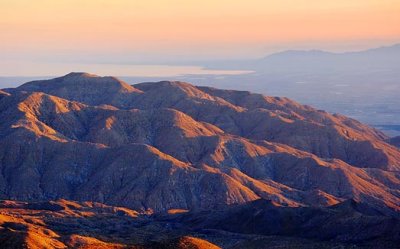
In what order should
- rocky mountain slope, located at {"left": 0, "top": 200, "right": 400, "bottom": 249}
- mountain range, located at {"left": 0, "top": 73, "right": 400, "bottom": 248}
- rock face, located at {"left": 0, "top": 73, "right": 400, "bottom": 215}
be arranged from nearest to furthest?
rocky mountain slope, located at {"left": 0, "top": 200, "right": 400, "bottom": 249}
mountain range, located at {"left": 0, "top": 73, "right": 400, "bottom": 248}
rock face, located at {"left": 0, "top": 73, "right": 400, "bottom": 215}

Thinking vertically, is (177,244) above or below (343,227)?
above

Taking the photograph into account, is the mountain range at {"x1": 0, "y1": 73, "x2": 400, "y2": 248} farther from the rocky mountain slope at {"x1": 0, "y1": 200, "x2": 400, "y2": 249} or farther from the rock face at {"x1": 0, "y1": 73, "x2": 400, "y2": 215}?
the rocky mountain slope at {"x1": 0, "y1": 200, "x2": 400, "y2": 249}

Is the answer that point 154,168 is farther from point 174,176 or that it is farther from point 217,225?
point 217,225

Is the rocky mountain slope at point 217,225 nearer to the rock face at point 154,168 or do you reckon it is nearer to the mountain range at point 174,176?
the mountain range at point 174,176

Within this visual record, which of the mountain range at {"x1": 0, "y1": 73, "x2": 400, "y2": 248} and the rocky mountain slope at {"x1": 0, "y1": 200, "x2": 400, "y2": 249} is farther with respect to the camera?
the mountain range at {"x1": 0, "y1": 73, "x2": 400, "y2": 248}

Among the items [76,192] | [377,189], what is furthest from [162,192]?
[377,189]

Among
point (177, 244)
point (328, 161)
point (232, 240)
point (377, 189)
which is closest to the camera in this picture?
point (177, 244)

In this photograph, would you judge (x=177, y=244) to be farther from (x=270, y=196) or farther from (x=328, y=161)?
(x=328, y=161)

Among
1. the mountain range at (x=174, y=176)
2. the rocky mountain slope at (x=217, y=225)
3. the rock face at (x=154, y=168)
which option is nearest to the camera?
the rocky mountain slope at (x=217, y=225)

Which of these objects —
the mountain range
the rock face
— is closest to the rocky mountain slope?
the mountain range

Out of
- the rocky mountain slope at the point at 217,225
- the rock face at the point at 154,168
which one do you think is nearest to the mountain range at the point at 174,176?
the rock face at the point at 154,168

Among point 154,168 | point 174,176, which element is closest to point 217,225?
point 174,176
